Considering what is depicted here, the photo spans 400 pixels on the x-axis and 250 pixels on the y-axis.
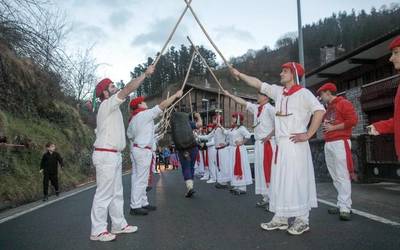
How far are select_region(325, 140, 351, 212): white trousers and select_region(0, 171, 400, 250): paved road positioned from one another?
0.30m

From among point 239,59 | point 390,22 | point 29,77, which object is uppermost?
point 239,59

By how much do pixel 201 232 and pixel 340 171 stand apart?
258 centimetres

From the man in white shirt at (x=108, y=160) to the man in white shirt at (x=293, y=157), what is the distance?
1.96 meters

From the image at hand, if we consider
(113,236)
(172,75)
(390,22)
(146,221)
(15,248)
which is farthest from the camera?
(172,75)

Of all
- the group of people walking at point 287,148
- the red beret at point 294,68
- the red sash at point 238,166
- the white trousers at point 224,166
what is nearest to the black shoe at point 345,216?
the group of people walking at point 287,148

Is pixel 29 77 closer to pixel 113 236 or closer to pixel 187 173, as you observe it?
pixel 187 173

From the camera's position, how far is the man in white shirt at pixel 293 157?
6055mm

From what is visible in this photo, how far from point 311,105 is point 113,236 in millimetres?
3183

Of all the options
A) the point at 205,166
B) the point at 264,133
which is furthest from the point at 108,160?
the point at 205,166

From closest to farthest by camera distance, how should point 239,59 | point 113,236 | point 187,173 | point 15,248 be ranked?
point 15,248 → point 113,236 → point 187,173 → point 239,59

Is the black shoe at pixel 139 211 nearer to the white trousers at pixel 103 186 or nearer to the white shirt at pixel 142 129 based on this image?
the white shirt at pixel 142 129

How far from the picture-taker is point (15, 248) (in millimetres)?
5656

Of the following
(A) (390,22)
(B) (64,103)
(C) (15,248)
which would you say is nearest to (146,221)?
(C) (15,248)

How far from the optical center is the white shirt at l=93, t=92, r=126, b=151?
6230 mm
